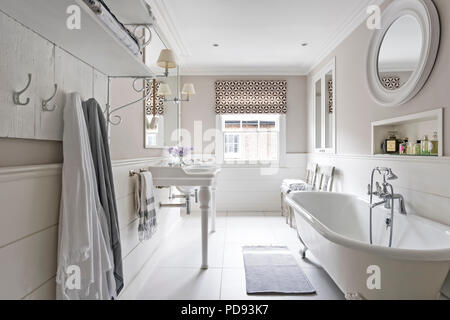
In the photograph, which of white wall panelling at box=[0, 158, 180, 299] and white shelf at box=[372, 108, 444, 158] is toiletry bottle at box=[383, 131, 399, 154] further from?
white wall panelling at box=[0, 158, 180, 299]

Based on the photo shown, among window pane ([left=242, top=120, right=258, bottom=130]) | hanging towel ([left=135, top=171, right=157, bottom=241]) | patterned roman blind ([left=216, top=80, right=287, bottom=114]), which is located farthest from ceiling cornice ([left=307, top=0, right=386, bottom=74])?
hanging towel ([left=135, top=171, right=157, bottom=241])

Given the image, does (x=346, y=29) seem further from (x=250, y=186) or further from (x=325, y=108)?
(x=250, y=186)

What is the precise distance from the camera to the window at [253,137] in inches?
176

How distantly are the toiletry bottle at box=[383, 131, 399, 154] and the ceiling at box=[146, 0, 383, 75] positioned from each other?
125 centimetres

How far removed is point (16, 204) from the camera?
0.81 m

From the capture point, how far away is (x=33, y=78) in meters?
0.90

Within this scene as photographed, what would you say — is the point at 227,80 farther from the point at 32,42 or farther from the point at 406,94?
the point at 32,42

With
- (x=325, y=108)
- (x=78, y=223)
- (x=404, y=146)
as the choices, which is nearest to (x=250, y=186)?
(x=325, y=108)

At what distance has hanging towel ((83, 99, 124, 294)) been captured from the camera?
1.11 m

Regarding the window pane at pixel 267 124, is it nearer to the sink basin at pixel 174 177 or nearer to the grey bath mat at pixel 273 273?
the grey bath mat at pixel 273 273

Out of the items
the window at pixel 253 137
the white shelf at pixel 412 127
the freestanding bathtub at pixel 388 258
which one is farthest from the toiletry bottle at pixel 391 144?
the window at pixel 253 137

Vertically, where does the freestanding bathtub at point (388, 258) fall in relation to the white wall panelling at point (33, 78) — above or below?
below

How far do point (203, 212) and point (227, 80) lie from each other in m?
A: 2.87

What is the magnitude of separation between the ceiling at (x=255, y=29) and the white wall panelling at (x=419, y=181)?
1.50m
